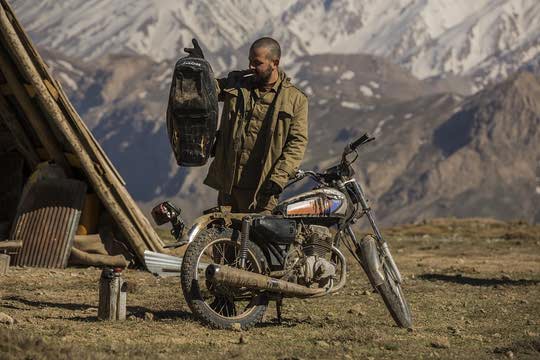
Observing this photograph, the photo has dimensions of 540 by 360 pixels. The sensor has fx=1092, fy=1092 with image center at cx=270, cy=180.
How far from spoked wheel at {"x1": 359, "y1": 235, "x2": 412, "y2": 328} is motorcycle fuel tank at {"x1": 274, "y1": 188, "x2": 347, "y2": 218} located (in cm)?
57

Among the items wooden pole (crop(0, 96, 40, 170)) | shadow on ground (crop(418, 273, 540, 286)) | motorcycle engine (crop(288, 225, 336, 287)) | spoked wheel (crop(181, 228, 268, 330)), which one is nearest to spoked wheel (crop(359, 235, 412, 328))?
motorcycle engine (crop(288, 225, 336, 287))

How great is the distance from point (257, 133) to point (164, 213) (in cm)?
135

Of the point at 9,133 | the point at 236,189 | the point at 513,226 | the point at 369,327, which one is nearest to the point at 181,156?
the point at 236,189

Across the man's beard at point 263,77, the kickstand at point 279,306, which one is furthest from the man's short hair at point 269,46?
the kickstand at point 279,306

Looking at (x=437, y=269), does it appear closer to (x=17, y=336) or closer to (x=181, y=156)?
(x=181, y=156)

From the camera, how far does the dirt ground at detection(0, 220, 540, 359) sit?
8.60 meters

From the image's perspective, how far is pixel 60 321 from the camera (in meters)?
10.1

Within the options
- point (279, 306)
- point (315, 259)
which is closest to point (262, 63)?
point (315, 259)

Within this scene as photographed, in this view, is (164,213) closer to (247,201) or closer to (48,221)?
(247,201)

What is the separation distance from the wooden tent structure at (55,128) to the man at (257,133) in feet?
20.8

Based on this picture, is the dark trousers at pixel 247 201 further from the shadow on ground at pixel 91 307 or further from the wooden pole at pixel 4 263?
the wooden pole at pixel 4 263

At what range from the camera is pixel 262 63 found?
33.2 feet

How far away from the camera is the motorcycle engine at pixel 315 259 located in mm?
10148

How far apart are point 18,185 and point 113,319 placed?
982 cm
